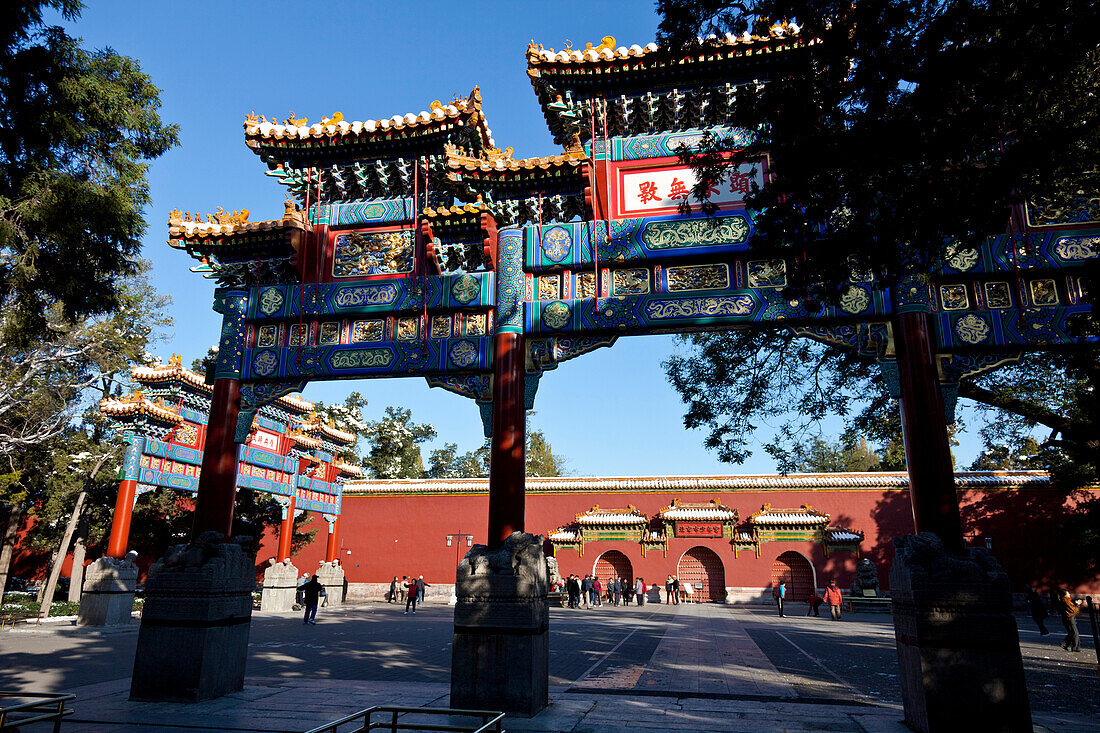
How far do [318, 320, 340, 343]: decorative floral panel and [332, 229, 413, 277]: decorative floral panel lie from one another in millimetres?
714

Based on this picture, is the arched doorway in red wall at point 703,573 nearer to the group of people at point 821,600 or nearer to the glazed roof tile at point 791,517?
the group of people at point 821,600

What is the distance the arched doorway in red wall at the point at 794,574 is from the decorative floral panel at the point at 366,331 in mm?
21955

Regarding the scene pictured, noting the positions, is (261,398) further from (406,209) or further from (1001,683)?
(1001,683)

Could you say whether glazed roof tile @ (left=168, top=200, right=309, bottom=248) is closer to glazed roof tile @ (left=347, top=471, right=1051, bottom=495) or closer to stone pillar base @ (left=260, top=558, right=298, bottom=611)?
stone pillar base @ (left=260, top=558, right=298, bottom=611)

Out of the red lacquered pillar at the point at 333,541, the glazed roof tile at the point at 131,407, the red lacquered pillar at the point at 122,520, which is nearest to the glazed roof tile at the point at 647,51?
the glazed roof tile at the point at 131,407

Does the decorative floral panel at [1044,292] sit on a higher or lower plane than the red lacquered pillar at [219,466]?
higher

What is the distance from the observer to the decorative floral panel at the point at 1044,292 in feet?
23.5

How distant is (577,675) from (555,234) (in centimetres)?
602

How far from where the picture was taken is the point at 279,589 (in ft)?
72.5

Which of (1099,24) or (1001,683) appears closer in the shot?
(1099,24)

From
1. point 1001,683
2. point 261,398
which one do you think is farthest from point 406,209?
point 1001,683

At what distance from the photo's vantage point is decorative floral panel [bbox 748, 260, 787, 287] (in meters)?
7.60

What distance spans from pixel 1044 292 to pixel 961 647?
4032mm

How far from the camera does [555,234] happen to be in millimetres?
8266
